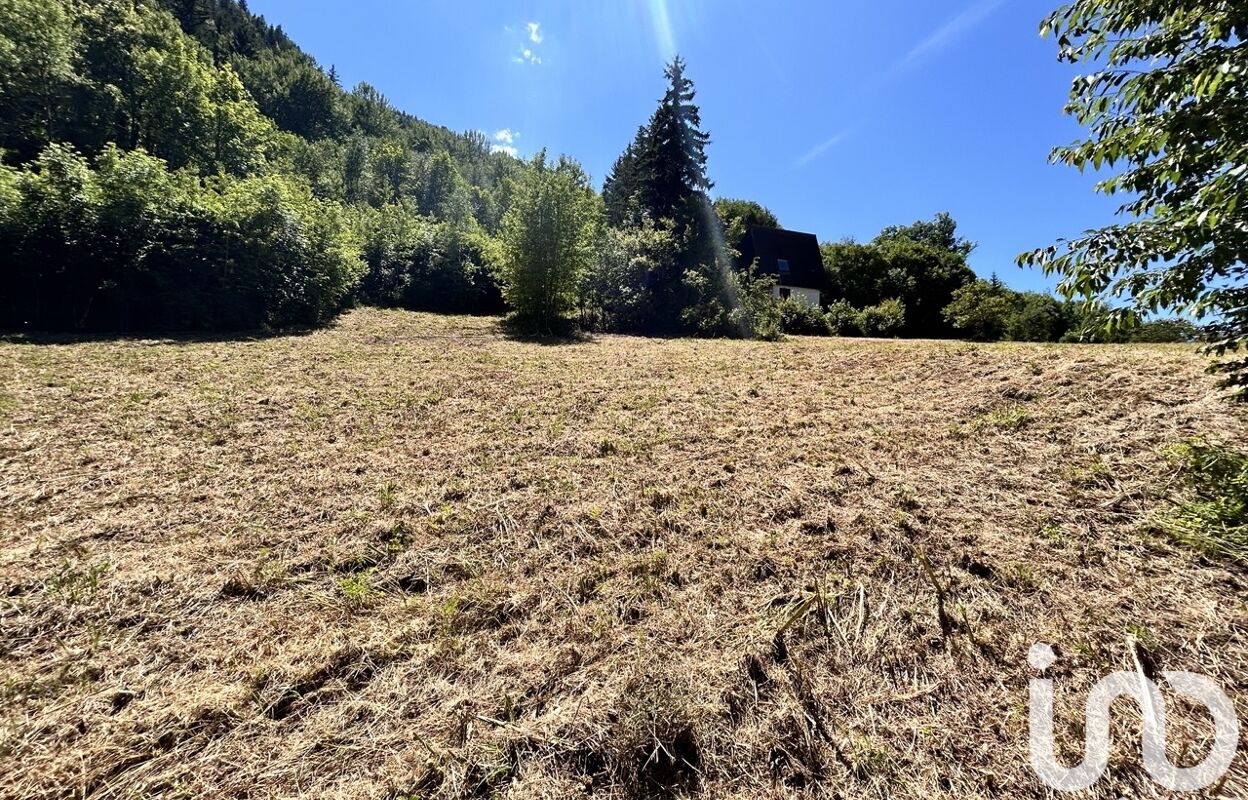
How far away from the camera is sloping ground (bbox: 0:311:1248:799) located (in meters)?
1.69

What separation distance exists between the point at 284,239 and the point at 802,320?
52.9 feet

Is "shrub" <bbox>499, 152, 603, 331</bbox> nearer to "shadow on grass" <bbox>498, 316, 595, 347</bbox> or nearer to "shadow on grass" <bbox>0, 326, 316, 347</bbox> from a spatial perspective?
"shadow on grass" <bbox>498, 316, 595, 347</bbox>

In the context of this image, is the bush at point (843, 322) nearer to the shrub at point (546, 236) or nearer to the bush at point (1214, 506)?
the shrub at point (546, 236)

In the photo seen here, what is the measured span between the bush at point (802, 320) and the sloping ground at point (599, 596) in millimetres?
11987

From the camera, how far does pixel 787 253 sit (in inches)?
1061

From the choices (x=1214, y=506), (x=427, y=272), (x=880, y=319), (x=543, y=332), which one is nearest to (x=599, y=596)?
(x=1214, y=506)

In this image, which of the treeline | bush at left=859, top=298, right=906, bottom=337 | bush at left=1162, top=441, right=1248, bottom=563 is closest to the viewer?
bush at left=1162, top=441, right=1248, bottom=563

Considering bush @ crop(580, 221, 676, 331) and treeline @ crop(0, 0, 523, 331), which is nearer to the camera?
treeline @ crop(0, 0, 523, 331)

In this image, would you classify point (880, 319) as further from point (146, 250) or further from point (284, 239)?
point (146, 250)

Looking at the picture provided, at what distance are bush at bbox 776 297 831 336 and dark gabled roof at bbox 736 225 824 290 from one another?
31.4 feet

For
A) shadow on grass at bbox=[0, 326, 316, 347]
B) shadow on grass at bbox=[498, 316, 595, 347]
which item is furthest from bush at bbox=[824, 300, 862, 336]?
shadow on grass at bbox=[0, 326, 316, 347]

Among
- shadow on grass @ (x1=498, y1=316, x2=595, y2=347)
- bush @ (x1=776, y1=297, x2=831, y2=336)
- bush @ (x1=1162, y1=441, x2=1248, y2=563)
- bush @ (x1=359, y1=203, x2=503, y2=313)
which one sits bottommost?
bush @ (x1=1162, y1=441, x2=1248, y2=563)

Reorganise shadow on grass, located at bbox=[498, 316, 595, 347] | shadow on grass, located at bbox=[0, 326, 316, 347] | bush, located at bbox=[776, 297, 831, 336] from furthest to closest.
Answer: bush, located at bbox=[776, 297, 831, 336] → shadow on grass, located at bbox=[498, 316, 595, 347] → shadow on grass, located at bbox=[0, 326, 316, 347]

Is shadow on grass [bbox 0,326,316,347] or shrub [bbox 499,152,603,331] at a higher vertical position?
shrub [bbox 499,152,603,331]
